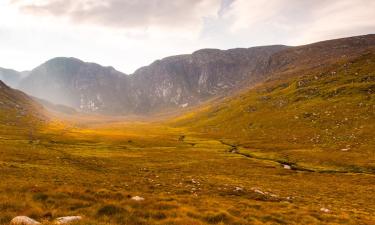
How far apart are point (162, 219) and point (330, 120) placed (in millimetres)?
119234

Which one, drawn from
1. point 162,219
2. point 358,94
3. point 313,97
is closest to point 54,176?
point 162,219

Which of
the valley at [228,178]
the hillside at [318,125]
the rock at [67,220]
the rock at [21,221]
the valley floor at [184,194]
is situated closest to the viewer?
the rock at [21,221]

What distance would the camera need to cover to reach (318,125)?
121625mm

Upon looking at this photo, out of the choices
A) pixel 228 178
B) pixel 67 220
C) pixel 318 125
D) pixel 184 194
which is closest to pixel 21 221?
pixel 67 220

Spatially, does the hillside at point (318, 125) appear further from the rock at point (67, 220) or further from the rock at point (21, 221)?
the rock at point (21, 221)

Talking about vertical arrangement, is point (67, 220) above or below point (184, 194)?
above

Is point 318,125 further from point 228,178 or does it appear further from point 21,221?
point 21,221

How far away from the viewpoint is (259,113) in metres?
177

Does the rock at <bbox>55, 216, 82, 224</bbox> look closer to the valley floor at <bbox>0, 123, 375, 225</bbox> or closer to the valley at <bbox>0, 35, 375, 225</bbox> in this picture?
the valley at <bbox>0, 35, 375, 225</bbox>

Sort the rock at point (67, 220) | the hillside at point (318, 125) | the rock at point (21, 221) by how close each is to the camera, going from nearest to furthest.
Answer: the rock at point (21, 221) → the rock at point (67, 220) → the hillside at point (318, 125)

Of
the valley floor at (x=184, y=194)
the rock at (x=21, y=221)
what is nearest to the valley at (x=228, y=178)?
the valley floor at (x=184, y=194)

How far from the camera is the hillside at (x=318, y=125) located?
7700 cm

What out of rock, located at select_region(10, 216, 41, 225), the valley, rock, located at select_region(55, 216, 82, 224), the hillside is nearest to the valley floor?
the valley

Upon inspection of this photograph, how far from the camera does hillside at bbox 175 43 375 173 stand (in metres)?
77.0
